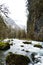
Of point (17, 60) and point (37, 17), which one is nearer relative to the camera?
point (17, 60)

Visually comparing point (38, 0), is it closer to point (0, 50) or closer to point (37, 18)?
point (37, 18)

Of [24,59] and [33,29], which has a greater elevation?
[24,59]

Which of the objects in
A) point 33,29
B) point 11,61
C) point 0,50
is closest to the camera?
point 11,61

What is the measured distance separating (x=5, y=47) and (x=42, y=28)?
13.7 m

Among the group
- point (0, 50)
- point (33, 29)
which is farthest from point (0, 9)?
point (33, 29)

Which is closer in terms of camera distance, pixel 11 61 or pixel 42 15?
pixel 11 61

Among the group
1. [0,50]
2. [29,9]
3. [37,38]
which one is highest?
[29,9]

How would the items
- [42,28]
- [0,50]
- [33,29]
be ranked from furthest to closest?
[33,29] < [42,28] < [0,50]

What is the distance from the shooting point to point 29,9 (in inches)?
1481

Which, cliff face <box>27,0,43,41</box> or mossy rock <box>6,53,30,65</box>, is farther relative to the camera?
cliff face <box>27,0,43,41</box>

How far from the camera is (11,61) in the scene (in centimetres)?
1205

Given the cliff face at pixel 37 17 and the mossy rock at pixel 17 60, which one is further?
the cliff face at pixel 37 17

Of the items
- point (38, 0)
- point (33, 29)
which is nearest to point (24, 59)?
point (38, 0)

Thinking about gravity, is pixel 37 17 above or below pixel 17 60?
above
